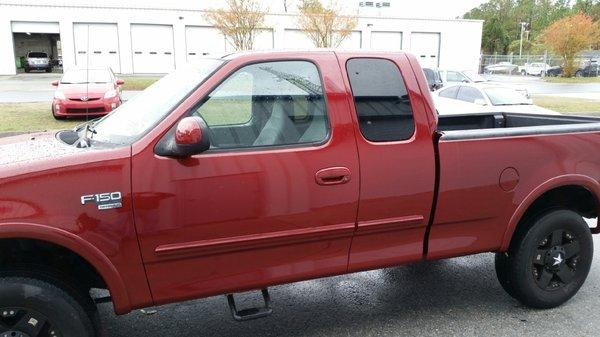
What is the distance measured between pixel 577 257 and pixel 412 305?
1.31 metres

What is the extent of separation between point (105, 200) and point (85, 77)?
13.6 meters

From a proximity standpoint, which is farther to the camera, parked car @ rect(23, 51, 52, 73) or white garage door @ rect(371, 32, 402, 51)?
white garage door @ rect(371, 32, 402, 51)

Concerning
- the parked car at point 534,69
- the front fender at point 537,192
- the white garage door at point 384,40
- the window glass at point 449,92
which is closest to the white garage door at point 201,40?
A: the white garage door at point 384,40

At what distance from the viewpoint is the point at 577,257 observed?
4023 millimetres

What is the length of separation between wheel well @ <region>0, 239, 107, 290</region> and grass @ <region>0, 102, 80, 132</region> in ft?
33.9

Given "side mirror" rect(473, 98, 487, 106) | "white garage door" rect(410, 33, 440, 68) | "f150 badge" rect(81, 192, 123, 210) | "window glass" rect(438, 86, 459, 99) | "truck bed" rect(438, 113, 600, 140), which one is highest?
"white garage door" rect(410, 33, 440, 68)

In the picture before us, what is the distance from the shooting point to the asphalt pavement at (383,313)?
3699 millimetres

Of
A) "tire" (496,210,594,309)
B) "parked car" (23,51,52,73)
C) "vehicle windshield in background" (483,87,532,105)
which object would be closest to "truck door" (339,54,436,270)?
"tire" (496,210,594,309)

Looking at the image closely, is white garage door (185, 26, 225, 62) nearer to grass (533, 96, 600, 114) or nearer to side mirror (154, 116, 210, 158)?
grass (533, 96, 600, 114)

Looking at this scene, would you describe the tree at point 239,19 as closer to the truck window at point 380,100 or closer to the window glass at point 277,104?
the truck window at point 380,100

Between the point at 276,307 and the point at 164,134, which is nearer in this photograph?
the point at 164,134

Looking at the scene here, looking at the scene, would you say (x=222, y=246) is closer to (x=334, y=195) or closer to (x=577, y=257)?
(x=334, y=195)

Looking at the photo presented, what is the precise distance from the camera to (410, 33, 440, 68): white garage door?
157 feet

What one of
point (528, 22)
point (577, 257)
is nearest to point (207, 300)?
point (577, 257)
